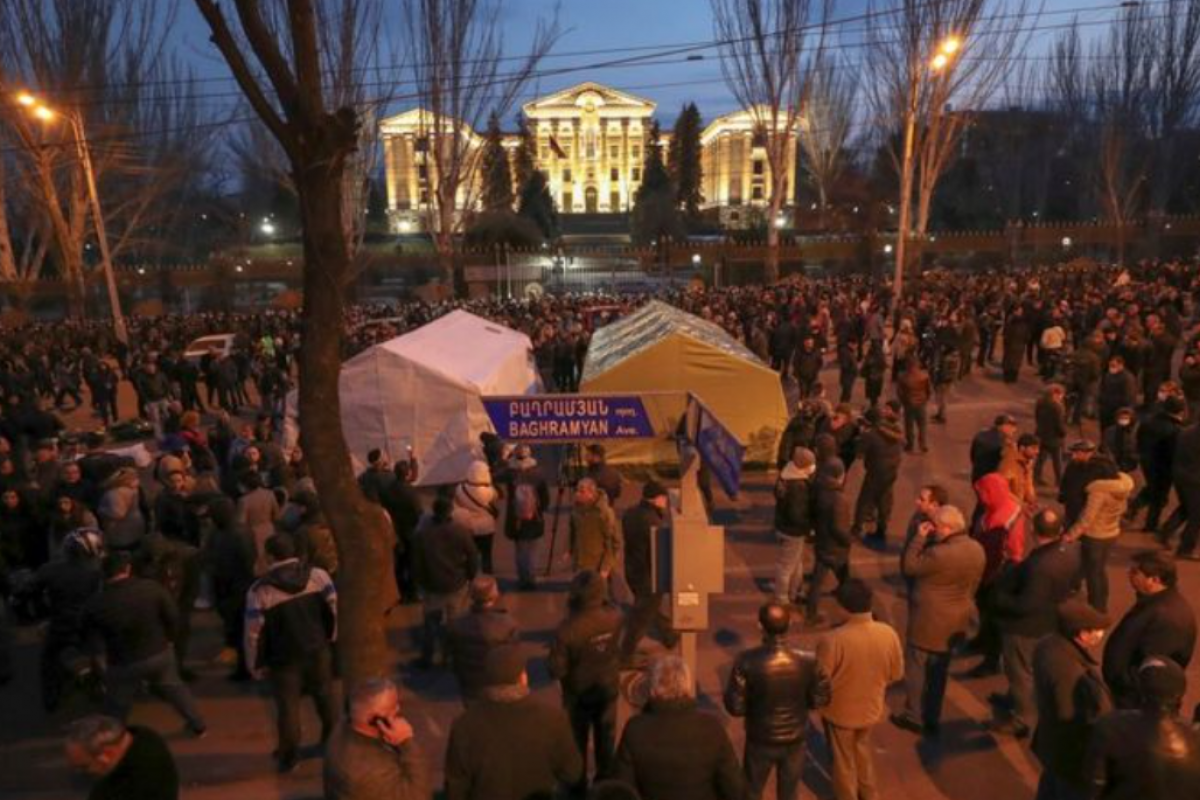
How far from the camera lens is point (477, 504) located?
280 inches

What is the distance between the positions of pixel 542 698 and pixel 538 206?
5946cm

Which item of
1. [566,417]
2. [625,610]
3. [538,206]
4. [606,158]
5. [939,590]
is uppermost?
[606,158]

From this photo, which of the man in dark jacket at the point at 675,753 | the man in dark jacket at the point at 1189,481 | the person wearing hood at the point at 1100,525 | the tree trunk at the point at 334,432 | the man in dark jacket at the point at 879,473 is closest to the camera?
the man in dark jacket at the point at 675,753

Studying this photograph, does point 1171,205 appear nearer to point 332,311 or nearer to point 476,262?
point 476,262

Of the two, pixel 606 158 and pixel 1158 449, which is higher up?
pixel 606 158

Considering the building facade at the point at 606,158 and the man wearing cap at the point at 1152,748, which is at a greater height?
the building facade at the point at 606,158

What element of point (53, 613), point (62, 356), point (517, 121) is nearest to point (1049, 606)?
point (53, 613)

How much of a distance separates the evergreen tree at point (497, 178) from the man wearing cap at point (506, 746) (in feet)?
161

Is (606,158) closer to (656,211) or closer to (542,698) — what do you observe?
(656,211)

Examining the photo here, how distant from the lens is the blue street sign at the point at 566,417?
6.31 meters

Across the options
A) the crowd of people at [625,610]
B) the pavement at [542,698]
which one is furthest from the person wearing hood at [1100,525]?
the pavement at [542,698]

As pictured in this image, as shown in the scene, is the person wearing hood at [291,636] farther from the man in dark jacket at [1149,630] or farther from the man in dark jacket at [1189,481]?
the man in dark jacket at [1189,481]

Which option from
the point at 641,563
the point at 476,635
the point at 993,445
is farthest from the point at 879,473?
the point at 476,635

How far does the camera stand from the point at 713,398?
11.1 meters
